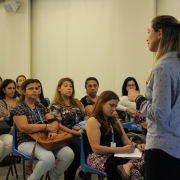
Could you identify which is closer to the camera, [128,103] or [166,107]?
[166,107]

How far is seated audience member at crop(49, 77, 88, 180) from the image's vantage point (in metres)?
3.56

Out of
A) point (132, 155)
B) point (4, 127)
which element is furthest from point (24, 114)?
point (132, 155)

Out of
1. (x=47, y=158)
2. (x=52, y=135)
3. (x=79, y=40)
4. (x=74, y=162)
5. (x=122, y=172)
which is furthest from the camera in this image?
(x=79, y=40)

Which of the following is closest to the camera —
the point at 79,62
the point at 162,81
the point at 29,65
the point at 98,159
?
the point at 162,81

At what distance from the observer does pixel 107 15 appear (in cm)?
611

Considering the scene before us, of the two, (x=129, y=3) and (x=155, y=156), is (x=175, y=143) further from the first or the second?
(x=129, y=3)

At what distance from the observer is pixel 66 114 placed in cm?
388

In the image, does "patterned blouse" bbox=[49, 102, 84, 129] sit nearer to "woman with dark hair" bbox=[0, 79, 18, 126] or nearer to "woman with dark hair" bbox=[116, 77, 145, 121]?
"woman with dark hair" bbox=[0, 79, 18, 126]

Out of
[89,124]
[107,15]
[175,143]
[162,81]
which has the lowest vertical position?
[89,124]

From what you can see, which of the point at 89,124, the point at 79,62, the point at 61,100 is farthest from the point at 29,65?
the point at 89,124

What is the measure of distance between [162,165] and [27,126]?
1972 mm

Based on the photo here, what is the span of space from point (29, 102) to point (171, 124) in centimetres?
228

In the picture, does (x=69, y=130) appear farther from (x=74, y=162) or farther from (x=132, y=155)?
(x=132, y=155)

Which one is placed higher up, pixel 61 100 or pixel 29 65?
pixel 29 65
